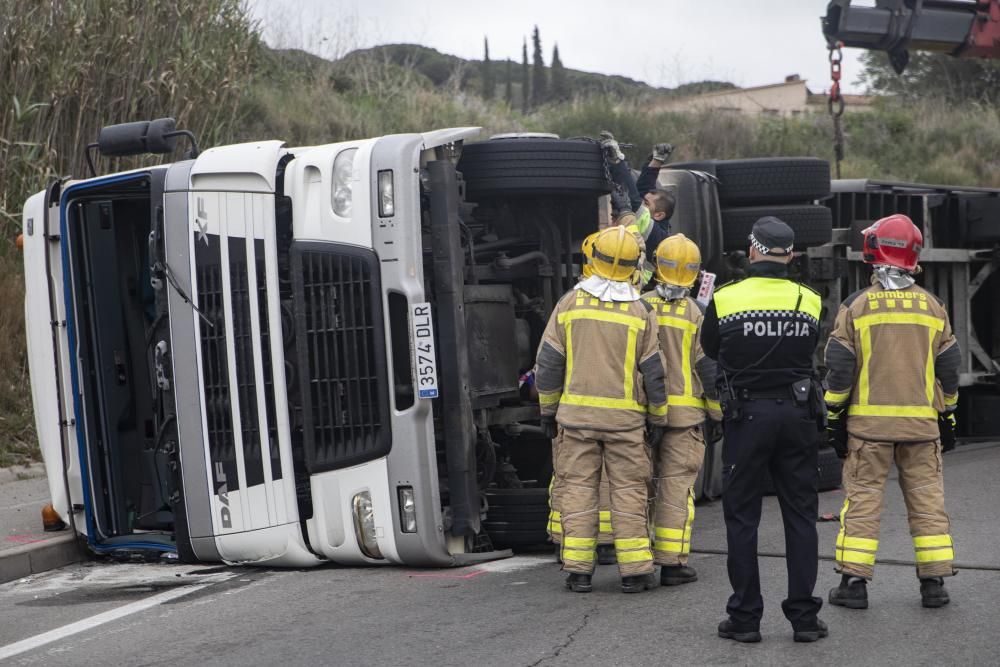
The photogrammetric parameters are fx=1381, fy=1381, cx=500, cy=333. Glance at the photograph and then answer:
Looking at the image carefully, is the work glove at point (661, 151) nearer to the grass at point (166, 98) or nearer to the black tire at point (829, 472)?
the black tire at point (829, 472)

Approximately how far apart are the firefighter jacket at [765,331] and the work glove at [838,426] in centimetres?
63

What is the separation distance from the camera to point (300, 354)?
270 inches

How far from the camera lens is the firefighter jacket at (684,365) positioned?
6871 mm

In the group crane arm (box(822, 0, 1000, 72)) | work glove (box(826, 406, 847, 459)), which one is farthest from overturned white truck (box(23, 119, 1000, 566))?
crane arm (box(822, 0, 1000, 72))

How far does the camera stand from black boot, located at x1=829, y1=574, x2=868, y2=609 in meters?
6.00

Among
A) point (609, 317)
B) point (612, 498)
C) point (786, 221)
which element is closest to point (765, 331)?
point (609, 317)

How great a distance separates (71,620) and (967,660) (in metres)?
3.92

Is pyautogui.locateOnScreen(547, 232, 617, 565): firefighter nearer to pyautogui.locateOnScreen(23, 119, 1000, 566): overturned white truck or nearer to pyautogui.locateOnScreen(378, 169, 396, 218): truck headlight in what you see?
pyautogui.locateOnScreen(23, 119, 1000, 566): overturned white truck

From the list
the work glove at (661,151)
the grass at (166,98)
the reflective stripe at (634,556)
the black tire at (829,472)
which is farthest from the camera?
the grass at (166,98)

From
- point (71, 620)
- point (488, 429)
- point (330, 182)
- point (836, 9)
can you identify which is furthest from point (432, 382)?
point (836, 9)

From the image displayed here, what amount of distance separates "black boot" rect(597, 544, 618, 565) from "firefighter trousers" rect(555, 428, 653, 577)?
0.75m

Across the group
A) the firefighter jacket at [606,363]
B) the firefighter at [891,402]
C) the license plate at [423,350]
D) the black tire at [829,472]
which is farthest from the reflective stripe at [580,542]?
the black tire at [829,472]

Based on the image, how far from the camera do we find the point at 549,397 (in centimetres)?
660

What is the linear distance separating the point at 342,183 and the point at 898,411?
9.46 ft
